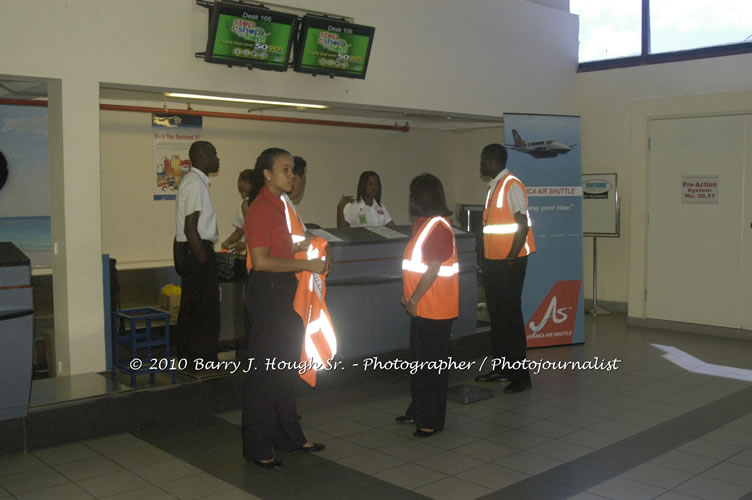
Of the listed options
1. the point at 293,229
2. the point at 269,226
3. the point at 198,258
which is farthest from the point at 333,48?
Answer: the point at 269,226

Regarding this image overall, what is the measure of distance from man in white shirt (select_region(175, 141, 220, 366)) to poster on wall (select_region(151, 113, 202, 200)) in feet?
9.74

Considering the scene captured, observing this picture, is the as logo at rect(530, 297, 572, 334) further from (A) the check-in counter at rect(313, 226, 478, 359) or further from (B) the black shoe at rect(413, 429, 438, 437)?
(B) the black shoe at rect(413, 429, 438, 437)

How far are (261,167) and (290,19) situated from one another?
7.39ft

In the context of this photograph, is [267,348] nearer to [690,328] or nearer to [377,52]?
[377,52]

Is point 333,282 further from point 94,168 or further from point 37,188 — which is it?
point 37,188

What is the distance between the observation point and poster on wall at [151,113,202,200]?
812cm

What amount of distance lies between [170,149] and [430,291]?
4.75m

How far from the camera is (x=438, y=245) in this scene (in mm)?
4453

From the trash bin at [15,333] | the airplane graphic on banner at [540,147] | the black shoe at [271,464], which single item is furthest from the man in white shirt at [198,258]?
the airplane graphic on banner at [540,147]

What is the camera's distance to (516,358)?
572 cm

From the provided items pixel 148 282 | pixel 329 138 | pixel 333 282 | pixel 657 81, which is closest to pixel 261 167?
pixel 333 282

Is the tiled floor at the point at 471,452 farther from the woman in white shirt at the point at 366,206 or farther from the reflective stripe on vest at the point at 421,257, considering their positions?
the woman in white shirt at the point at 366,206

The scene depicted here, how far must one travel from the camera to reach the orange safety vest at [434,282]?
4500 mm

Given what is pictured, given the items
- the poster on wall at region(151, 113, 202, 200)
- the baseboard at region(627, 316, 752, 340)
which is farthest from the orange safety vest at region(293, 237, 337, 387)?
the baseboard at region(627, 316, 752, 340)
